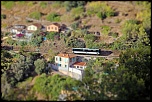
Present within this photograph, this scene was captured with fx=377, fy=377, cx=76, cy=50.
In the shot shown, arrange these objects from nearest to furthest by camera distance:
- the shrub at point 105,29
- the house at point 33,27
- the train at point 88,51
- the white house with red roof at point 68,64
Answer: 1. the white house with red roof at point 68,64
2. the train at point 88,51
3. the shrub at point 105,29
4. the house at point 33,27

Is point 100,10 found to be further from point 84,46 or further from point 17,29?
point 84,46

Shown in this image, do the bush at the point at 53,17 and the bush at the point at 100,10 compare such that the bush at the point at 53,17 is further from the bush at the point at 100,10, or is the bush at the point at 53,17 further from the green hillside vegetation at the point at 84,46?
the bush at the point at 100,10

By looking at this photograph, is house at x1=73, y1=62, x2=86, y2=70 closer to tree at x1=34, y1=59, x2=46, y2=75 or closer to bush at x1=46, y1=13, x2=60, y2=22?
tree at x1=34, y1=59, x2=46, y2=75

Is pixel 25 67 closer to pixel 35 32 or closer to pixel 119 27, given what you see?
pixel 35 32

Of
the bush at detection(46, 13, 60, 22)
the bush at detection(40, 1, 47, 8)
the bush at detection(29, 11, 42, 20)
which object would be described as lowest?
the bush at detection(46, 13, 60, 22)

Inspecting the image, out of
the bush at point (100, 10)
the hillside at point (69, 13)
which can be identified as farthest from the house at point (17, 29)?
the bush at point (100, 10)

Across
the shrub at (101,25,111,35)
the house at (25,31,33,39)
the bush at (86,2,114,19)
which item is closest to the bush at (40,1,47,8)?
the bush at (86,2,114,19)

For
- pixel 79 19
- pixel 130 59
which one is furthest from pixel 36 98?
pixel 79 19

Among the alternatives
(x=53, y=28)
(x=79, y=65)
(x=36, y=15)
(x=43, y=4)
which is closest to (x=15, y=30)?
(x=53, y=28)
